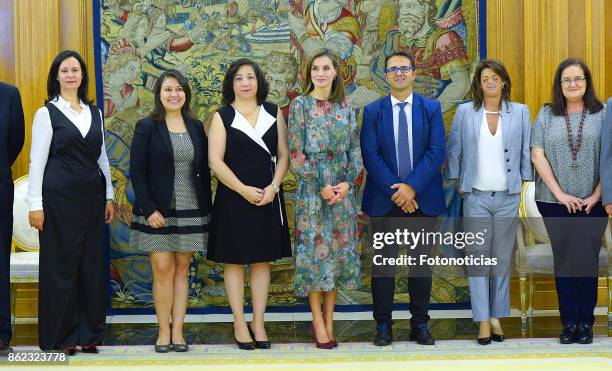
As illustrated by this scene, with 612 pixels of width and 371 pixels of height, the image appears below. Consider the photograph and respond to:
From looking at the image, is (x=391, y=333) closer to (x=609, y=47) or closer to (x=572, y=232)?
(x=572, y=232)

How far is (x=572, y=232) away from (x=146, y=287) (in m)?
3.07

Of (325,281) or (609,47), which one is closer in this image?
(325,281)

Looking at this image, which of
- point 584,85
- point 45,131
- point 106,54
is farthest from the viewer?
point 106,54

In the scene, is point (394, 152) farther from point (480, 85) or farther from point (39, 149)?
point (39, 149)

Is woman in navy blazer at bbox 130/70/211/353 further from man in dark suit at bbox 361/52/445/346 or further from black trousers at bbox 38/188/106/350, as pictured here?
man in dark suit at bbox 361/52/445/346

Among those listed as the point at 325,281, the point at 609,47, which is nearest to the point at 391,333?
the point at 325,281

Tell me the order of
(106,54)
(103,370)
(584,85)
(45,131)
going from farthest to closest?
(106,54) < (584,85) < (45,131) < (103,370)

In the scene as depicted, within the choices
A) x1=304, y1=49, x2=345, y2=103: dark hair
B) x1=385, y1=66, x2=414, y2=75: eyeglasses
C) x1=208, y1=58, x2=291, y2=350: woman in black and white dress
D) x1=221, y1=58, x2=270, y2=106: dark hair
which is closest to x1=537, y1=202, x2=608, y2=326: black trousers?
x1=385, y1=66, x2=414, y2=75: eyeglasses

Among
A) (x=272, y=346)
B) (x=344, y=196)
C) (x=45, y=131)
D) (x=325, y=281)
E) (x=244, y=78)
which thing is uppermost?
(x=244, y=78)

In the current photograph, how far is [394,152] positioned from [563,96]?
3.63ft

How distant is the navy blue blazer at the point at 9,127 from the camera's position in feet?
15.3

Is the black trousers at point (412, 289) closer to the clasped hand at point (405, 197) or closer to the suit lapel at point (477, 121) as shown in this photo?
the clasped hand at point (405, 197)

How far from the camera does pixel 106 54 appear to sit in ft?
19.2

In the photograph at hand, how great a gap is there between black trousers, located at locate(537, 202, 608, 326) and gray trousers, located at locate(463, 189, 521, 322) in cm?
27
